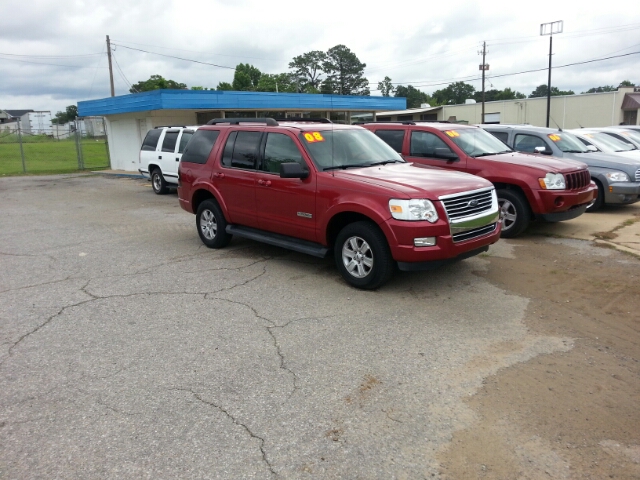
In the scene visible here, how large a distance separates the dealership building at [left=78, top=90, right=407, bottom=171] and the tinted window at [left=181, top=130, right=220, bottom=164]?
12848 mm

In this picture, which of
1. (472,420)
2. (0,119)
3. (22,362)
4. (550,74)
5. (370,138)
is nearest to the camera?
(472,420)

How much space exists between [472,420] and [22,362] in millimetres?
3692

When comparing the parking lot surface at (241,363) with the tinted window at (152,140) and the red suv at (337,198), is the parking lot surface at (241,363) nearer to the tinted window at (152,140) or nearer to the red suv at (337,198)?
the red suv at (337,198)

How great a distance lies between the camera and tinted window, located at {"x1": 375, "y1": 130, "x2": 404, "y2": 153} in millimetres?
9759

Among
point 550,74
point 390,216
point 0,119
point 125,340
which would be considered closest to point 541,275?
point 390,216

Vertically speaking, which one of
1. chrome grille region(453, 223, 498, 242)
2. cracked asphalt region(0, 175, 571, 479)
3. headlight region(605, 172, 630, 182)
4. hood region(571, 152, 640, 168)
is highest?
hood region(571, 152, 640, 168)

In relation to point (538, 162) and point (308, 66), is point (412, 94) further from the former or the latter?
point (538, 162)

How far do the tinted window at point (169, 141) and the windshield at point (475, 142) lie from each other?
8.27m

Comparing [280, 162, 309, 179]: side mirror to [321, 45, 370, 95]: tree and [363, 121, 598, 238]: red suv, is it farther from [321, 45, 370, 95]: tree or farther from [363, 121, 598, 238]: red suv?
[321, 45, 370, 95]: tree

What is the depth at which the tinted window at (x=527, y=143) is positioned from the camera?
11.1 m

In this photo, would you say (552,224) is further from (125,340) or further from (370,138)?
(125,340)

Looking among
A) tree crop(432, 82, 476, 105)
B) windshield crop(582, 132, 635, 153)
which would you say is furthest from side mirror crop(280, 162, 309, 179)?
tree crop(432, 82, 476, 105)

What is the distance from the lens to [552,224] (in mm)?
9852

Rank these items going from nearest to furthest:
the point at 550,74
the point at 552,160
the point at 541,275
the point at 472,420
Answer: the point at 472,420 → the point at 541,275 → the point at 552,160 → the point at 550,74
